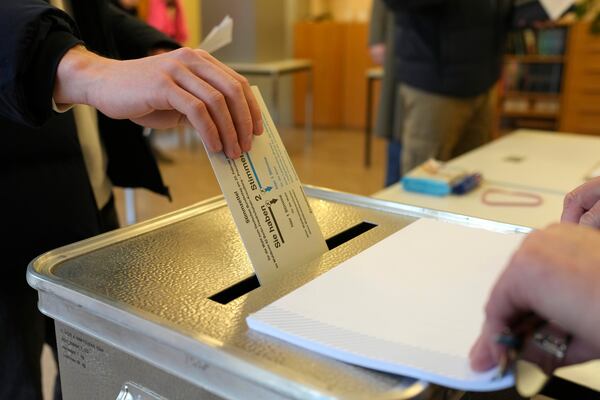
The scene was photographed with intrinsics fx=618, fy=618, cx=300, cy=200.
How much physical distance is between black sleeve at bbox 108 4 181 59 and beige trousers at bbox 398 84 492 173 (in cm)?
117

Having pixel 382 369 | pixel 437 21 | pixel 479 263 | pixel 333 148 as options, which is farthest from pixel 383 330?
pixel 333 148

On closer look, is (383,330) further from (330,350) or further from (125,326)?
(125,326)

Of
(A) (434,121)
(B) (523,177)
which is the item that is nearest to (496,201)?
(B) (523,177)

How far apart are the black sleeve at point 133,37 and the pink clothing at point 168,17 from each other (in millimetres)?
2940

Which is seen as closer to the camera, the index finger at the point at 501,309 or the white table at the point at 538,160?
the index finger at the point at 501,309

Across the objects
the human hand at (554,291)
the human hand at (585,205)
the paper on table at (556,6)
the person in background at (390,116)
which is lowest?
the person in background at (390,116)

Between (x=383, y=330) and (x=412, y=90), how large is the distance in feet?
5.73

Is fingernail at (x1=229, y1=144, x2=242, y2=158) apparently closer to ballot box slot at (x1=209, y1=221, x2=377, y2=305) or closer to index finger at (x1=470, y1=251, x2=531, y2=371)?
ballot box slot at (x1=209, y1=221, x2=377, y2=305)

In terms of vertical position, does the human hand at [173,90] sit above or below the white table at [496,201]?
above

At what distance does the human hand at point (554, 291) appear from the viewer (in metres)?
0.39

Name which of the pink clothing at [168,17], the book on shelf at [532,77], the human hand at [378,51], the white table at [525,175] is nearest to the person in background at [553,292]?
→ the white table at [525,175]

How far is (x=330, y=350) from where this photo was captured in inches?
18.9

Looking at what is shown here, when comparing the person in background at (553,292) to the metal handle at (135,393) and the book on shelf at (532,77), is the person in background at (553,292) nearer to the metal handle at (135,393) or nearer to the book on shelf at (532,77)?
the metal handle at (135,393)

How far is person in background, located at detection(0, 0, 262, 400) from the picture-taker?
63 cm
